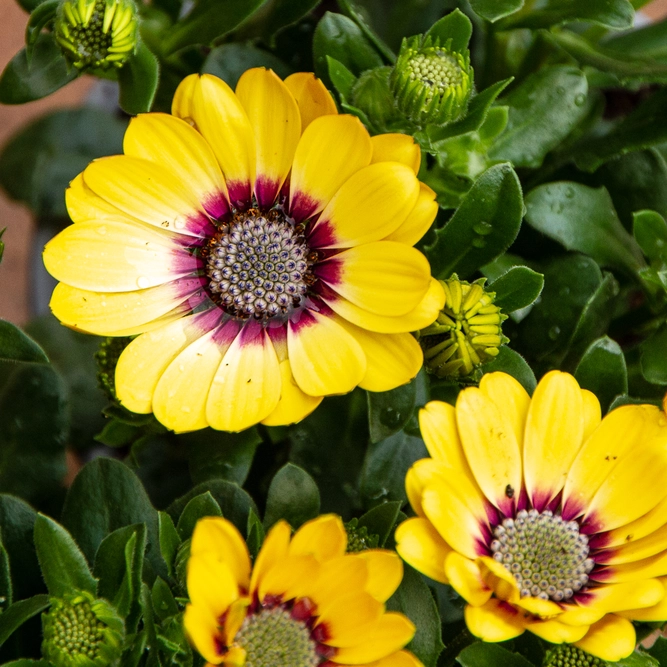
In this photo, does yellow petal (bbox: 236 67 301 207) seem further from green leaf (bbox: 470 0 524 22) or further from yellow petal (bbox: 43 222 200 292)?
green leaf (bbox: 470 0 524 22)

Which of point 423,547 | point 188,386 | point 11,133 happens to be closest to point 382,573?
point 423,547

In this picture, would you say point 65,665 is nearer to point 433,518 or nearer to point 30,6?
point 433,518

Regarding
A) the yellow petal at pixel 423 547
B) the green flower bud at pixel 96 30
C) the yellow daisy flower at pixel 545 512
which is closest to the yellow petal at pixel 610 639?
the yellow daisy flower at pixel 545 512

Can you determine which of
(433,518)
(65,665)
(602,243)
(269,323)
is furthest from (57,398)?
(602,243)

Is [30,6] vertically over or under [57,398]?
over

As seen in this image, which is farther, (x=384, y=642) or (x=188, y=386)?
(x=188, y=386)

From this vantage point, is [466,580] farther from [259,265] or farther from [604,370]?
[259,265]
